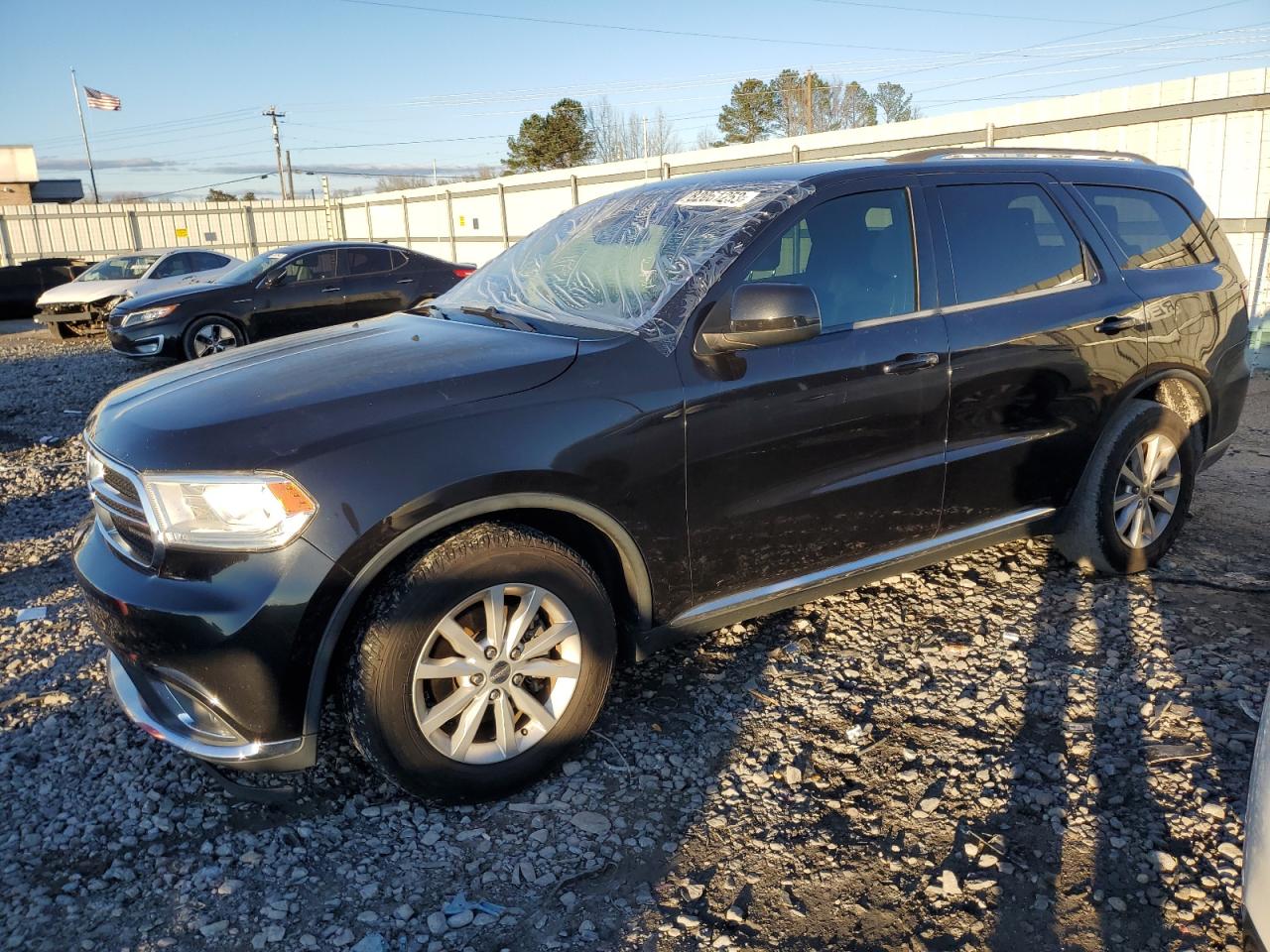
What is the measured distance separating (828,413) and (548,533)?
3.52ft

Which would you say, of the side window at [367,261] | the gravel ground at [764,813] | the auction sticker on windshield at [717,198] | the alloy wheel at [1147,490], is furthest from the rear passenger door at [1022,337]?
the side window at [367,261]

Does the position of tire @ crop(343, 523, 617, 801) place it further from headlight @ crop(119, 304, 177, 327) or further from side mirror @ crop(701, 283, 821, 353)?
headlight @ crop(119, 304, 177, 327)

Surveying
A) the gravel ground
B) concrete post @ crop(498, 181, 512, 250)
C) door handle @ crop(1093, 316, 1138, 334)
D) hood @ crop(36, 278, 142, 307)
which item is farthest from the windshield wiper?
concrete post @ crop(498, 181, 512, 250)

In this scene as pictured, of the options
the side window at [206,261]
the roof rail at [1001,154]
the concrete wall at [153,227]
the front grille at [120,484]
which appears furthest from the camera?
the concrete wall at [153,227]

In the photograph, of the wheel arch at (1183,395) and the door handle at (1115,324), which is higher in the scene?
the door handle at (1115,324)

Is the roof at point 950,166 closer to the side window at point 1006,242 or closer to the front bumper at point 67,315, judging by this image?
the side window at point 1006,242

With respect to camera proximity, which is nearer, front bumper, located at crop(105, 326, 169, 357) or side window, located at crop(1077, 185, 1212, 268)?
side window, located at crop(1077, 185, 1212, 268)

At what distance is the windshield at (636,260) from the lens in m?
3.18

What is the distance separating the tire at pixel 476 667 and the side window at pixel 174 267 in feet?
52.6

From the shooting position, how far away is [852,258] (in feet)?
11.5

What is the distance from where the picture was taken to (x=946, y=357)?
3.54 metres

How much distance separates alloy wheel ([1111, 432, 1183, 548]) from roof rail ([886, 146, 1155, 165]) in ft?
4.34

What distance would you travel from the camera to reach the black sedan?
11438 mm

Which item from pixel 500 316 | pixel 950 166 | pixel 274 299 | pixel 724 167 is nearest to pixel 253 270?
pixel 274 299
